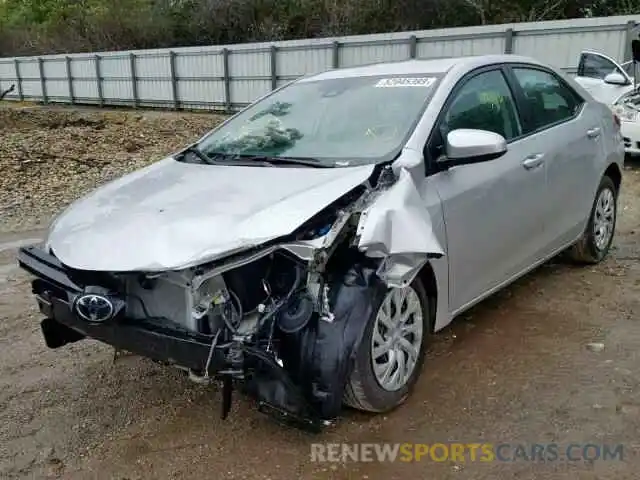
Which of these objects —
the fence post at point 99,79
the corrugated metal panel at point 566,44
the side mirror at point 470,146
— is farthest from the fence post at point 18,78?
the side mirror at point 470,146

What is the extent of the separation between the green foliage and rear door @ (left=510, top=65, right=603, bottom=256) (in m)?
18.8

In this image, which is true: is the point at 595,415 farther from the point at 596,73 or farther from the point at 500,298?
the point at 596,73

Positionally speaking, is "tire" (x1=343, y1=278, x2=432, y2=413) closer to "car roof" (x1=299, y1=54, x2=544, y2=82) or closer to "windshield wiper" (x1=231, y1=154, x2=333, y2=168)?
"windshield wiper" (x1=231, y1=154, x2=333, y2=168)

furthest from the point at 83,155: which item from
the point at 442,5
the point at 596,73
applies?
the point at 442,5

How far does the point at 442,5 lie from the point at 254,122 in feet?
68.6

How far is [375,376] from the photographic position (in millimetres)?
3006

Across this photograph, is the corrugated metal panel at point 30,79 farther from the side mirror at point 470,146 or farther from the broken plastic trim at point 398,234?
the broken plastic trim at point 398,234

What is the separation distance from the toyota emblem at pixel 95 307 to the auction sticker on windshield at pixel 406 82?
80.7 inches

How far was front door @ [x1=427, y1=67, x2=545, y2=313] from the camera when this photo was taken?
340 cm

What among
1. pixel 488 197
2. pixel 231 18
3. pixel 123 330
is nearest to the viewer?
pixel 123 330

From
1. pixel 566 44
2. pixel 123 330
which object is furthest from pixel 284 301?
pixel 566 44

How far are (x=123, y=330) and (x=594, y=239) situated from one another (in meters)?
3.75

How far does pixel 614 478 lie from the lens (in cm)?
266

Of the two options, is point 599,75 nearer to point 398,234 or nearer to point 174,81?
point 398,234
